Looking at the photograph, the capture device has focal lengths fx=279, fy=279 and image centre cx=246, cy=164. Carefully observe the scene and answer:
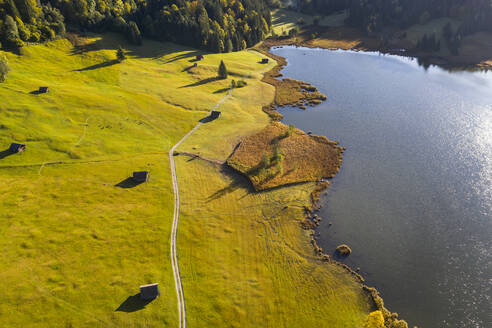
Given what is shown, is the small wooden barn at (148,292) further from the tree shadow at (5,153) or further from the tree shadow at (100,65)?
the tree shadow at (100,65)

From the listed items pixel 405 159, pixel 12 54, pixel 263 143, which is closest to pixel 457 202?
pixel 405 159

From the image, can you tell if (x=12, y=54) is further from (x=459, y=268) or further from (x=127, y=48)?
(x=459, y=268)

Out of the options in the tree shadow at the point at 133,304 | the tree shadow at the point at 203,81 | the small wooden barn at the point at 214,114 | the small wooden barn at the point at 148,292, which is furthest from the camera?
the tree shadow at the point at 203,81

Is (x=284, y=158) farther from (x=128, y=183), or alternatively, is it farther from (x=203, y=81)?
(x=203, y=81)

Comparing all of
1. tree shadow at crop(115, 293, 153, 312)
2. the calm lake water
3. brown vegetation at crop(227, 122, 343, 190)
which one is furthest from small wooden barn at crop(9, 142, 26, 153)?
the calm lake water

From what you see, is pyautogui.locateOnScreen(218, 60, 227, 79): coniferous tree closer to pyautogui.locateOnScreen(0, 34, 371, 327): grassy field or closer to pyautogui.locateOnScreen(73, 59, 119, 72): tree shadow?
pyautogui.locateOnScreen(0, 34, 371, 327): grassy field

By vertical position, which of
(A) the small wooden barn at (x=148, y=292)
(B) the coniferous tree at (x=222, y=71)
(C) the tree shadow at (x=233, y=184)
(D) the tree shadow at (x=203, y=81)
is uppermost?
(B) the coniferous tree at (x=222, y=71)

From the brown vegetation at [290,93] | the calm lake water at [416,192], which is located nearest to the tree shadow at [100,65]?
the brown vegetation at [290,93]

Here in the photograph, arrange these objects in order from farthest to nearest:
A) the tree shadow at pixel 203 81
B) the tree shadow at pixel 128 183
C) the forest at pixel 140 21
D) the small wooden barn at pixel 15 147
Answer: the tree shadow at pixel 203 81 < the forest at pixel 140 21 < the small wooden barn at pixel 15 147 < the tree shadow at pixel 128 183
